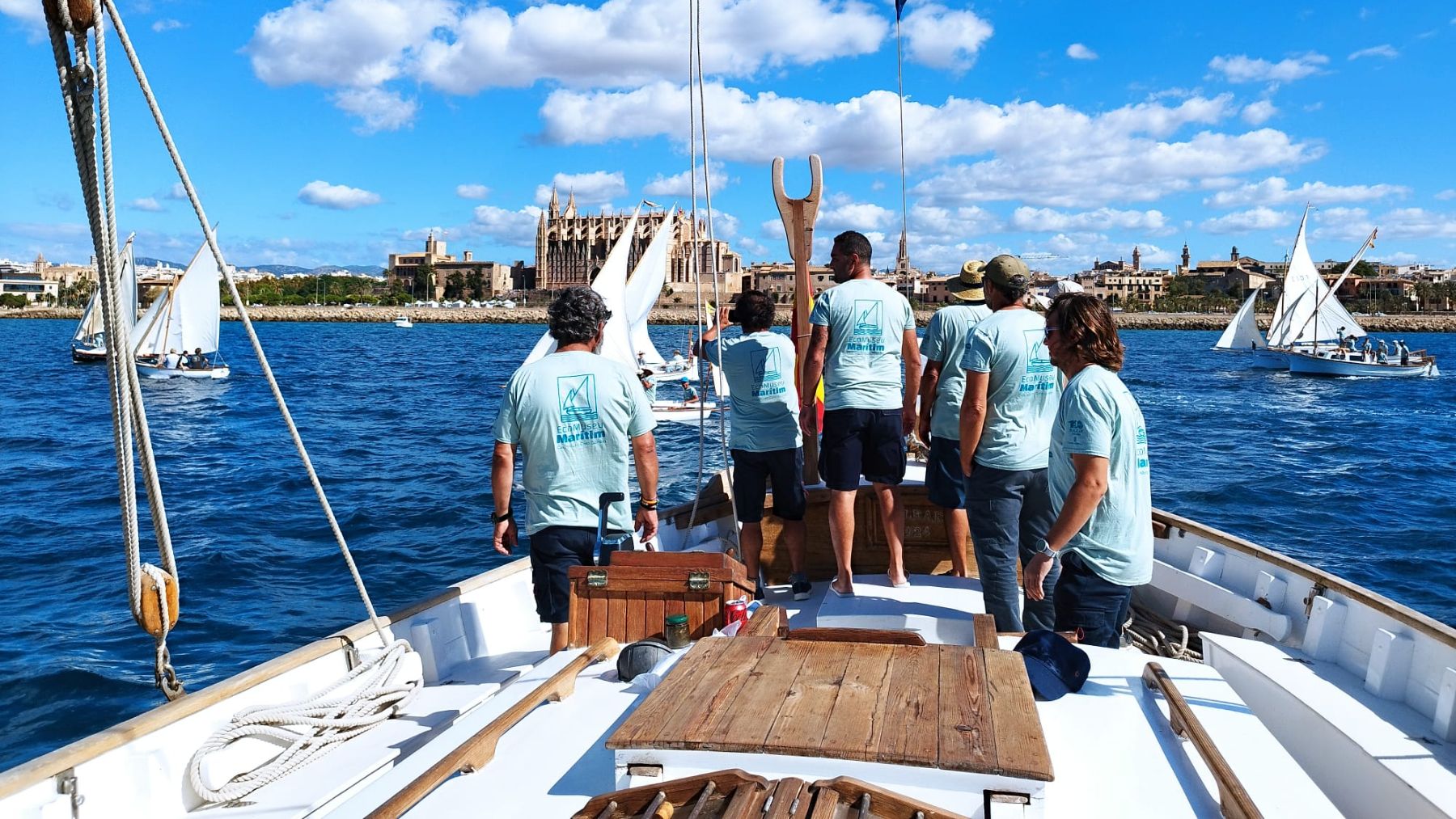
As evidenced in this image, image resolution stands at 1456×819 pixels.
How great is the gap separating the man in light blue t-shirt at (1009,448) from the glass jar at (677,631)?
1.38 m

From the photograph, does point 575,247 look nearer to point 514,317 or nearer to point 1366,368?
point 514,317

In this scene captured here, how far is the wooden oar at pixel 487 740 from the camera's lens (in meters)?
2.41

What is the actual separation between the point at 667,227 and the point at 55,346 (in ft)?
209

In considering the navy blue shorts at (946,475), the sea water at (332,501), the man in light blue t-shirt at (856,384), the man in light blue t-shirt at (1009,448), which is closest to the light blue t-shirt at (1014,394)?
the man in light blue t-shirt at (1009,448)

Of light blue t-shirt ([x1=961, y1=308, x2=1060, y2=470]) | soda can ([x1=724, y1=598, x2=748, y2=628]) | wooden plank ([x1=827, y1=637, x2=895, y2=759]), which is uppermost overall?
light blue t-shirt ([x1=961, y1=308, x2=1060, y2=470])

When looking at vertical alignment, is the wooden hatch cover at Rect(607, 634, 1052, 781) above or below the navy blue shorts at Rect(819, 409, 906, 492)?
below

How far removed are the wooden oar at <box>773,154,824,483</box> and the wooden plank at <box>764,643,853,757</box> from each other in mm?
2903

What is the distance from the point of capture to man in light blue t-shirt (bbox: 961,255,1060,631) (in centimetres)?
439

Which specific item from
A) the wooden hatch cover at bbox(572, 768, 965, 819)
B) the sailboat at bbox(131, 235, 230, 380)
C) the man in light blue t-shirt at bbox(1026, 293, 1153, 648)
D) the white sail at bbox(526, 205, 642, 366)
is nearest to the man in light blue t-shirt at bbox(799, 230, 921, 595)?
the man in light blue t-shirt at bbox(1026, 293, 1153, 648)

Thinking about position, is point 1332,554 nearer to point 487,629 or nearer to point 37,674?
point 487,629

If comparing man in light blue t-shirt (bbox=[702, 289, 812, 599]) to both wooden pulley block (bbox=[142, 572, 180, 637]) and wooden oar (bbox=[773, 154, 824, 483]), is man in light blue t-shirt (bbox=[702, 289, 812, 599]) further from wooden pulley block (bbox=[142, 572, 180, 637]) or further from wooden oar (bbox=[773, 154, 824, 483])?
wooden pulley block (bbox=[142, 572, 180, 637])

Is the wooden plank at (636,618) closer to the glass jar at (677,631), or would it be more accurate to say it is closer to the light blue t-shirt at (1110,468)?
the glass jar at (677,631)

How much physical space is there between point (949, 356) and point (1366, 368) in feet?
176

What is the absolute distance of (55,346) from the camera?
7075 centimetres
